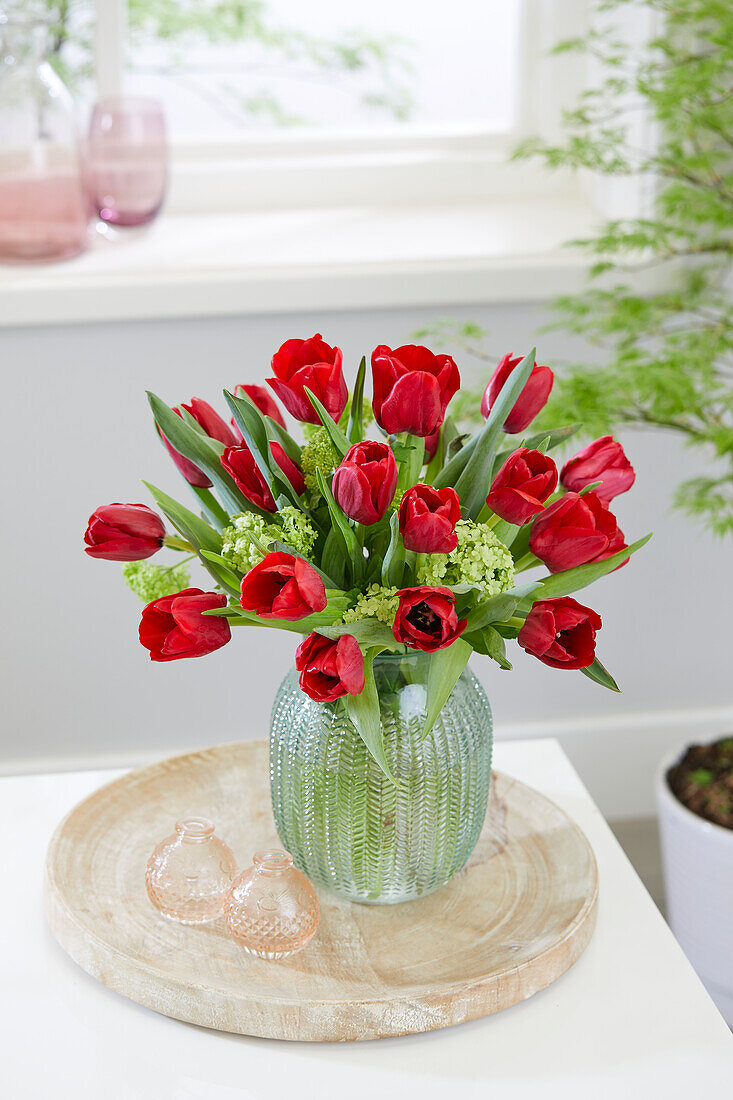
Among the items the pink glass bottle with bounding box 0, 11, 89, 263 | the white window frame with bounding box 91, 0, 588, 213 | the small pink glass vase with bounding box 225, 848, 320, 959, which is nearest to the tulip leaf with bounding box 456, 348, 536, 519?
the small pink glass vase with bounding box 225, 848, 320, 959

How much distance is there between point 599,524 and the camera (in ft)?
2.47

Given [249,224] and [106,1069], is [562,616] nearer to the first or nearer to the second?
[106,1069]

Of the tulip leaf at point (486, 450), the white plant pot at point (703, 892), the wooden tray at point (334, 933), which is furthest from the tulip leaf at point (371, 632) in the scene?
the white plant pot at point (703, 892)

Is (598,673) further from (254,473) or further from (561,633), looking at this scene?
(254,473)

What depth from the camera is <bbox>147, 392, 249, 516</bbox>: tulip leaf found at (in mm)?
768

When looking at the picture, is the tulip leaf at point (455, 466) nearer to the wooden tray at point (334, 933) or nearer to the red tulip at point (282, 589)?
the red tulip at point (282, 589)

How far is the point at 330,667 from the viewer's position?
69 centimetres

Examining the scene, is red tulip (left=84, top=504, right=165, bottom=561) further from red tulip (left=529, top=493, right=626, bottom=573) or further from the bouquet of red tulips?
red tulip (left=529, top=493, right=626, bottom=573)

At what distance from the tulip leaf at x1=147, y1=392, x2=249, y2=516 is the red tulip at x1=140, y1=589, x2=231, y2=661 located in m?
0.08

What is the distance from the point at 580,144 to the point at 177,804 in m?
0.87

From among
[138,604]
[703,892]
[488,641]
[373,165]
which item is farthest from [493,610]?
[373,165]

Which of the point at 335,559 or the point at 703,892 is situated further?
the point at 703,892

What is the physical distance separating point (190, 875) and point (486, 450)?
0.35m

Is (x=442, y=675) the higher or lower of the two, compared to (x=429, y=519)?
lower
